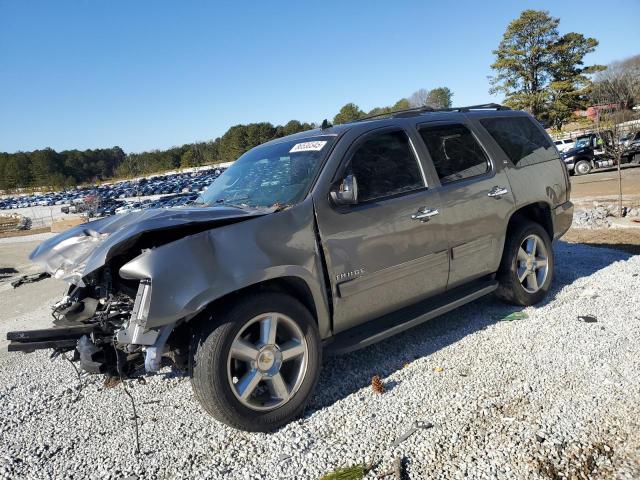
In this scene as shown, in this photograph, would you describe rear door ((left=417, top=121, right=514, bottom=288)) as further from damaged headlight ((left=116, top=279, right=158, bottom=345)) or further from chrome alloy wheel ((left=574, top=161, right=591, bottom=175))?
chrome alloy wheel ((left=574, top=161, right=591, bottom=175))

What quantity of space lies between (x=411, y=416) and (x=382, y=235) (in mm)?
1245

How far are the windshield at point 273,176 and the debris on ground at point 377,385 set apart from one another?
139 centimetres

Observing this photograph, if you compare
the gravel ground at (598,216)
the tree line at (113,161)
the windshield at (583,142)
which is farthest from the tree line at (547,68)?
the tree line at (113,161)

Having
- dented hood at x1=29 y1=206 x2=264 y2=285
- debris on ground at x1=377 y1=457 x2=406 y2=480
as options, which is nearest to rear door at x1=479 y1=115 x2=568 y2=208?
dented hood at x1=29 y1=206 x2=264 y2=285

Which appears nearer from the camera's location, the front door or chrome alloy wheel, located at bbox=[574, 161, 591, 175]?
the front door

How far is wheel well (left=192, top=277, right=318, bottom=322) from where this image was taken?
115 inches

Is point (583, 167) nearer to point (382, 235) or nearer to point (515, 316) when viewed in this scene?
point (515, 316)

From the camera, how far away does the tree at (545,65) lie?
4900 centimetres

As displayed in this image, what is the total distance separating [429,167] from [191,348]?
2.35 m

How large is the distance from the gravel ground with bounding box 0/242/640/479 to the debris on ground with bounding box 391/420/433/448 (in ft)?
0.11

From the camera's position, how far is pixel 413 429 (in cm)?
287

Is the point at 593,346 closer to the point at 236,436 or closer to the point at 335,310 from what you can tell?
the point at 335,310

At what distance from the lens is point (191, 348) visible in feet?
9.31

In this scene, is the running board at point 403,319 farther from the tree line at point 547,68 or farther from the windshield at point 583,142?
the tree line at point 547,68
